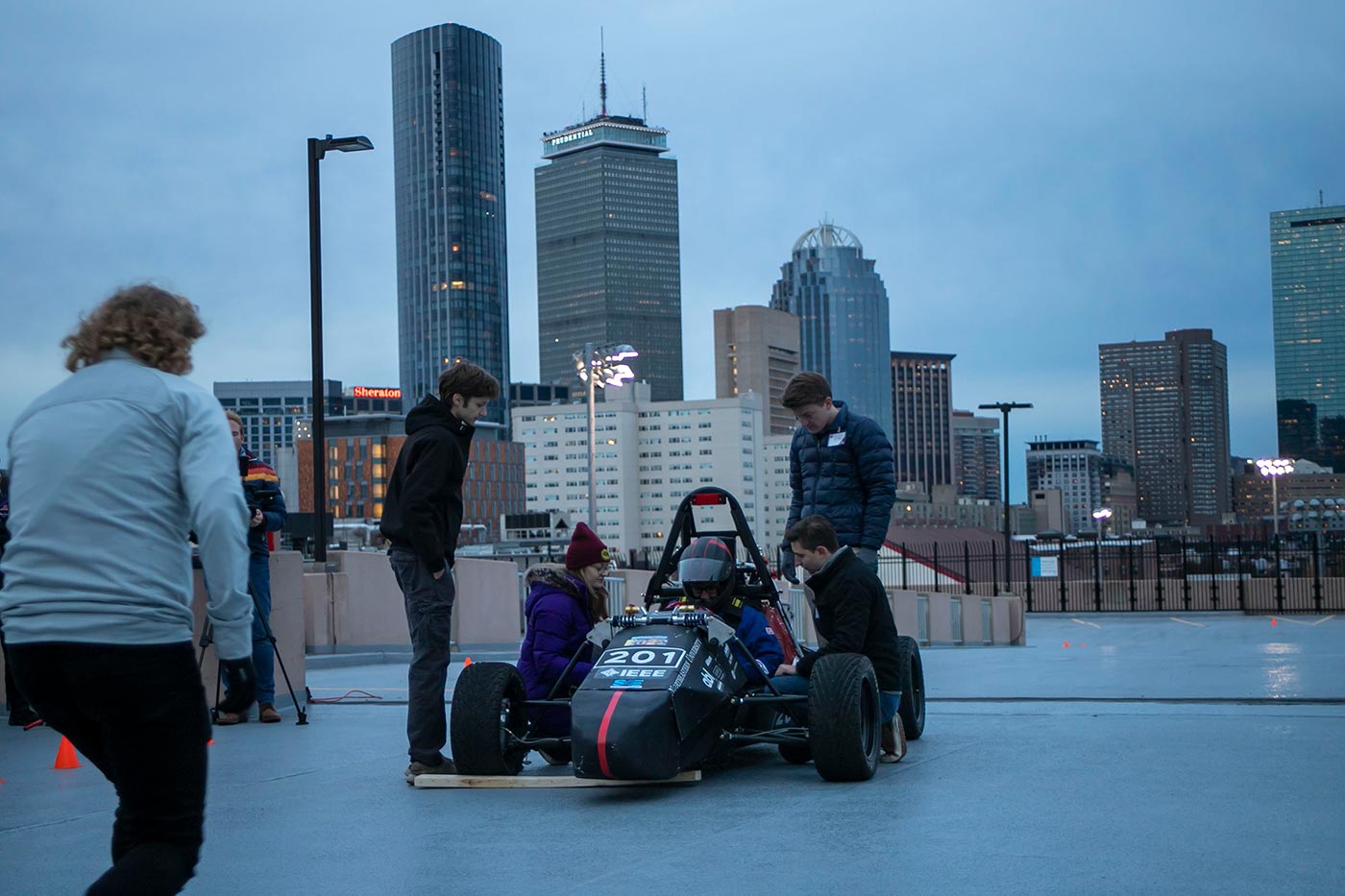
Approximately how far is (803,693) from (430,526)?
205cm

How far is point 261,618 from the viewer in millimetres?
9266

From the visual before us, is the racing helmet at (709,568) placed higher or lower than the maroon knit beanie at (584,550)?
lower

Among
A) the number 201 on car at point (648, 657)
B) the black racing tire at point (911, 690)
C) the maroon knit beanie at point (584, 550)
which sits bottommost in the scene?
the black racing tire at point (911, 690)

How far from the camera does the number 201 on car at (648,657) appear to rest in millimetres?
6387

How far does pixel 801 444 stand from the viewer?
905cm

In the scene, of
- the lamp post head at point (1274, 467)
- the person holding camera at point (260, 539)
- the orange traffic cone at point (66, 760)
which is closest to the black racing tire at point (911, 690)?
the person holding camera at point (260, 539)

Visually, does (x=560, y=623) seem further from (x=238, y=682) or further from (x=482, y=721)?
Answer: (x=238, y=682)

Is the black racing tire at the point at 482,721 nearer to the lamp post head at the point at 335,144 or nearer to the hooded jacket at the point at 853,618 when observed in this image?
the hooded jacket at the point at 853,618

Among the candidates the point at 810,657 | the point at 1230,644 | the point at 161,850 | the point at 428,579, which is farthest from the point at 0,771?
the point at 1230,644

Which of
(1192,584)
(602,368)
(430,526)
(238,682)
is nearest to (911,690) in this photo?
(430,526)

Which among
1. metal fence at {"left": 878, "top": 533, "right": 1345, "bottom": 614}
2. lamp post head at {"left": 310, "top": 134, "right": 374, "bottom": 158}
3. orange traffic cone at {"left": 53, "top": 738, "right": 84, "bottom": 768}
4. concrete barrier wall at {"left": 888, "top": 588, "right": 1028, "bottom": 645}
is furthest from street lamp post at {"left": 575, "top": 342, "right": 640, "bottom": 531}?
orange traffic cone at {"left": 53, "top": 738, "right": 84, "bottom": 768}

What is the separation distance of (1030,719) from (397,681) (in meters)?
6.39

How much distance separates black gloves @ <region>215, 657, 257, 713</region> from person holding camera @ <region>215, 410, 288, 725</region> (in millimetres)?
5422

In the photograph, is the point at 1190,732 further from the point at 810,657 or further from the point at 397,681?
the point at 397,681
